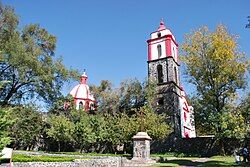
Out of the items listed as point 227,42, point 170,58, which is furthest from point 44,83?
point 227,42

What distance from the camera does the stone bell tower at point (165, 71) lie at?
39.0 m

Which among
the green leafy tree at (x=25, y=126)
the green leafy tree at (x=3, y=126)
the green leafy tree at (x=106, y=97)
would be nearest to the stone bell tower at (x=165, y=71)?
the green leafy tree at (x=106, y=97)

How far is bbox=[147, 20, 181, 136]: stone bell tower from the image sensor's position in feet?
128

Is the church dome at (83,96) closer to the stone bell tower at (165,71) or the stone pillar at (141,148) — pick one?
the stone bell tower at (165,71)

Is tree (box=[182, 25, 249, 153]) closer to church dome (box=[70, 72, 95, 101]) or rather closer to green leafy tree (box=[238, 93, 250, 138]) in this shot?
green leafy tree (box=[238, 93, 250, 138])

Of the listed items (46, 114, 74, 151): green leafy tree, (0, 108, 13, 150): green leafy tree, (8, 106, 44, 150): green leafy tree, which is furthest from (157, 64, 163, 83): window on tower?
(0, 108, 13, 150): green leafy tree

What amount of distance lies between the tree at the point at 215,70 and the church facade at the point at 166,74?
8.88 metres

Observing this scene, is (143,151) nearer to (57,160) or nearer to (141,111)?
(57,160)

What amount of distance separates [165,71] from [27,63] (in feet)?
60.5

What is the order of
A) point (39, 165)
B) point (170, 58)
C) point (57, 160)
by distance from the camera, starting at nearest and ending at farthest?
1. point (39, 165)
2. point (57, 160)
3. point (170, 58)

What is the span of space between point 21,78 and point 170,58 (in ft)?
64.1

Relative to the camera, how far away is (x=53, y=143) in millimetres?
38500

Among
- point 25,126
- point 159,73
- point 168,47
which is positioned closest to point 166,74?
point 159,73

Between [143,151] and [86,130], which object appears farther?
[86,130]
